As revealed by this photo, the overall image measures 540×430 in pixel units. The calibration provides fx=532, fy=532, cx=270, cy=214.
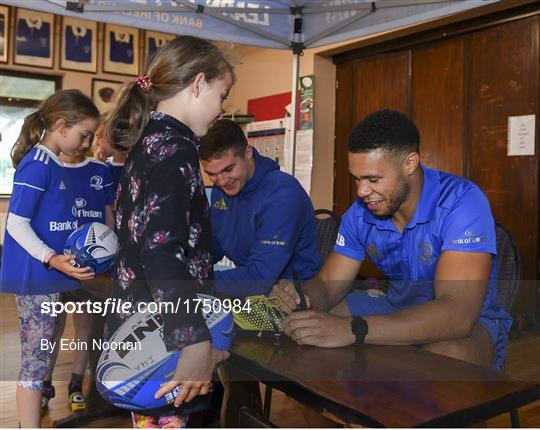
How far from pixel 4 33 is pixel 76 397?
15.4 feet

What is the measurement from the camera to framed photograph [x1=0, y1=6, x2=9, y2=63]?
225 inches

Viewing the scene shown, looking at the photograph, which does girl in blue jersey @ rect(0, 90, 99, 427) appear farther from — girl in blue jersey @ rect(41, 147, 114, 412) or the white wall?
the white wall

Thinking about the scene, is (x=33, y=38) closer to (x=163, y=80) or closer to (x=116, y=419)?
(x=116, y=419)

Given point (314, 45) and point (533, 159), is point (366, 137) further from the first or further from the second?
point (533, 159)

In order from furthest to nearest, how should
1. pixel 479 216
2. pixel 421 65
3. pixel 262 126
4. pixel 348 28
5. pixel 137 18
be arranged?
pixel 262 126, pixel 421 65, pixel 348 28, pixel 137 18, pixel 479 216

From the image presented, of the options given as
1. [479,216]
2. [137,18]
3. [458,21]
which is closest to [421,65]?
[458,21]

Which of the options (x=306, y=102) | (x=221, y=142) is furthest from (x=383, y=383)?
(x=306, y=102)

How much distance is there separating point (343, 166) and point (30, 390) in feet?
12.5

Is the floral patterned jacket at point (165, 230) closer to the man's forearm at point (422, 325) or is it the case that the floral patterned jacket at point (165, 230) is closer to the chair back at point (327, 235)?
the man's forearm at point (422, 325)

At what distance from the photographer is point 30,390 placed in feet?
6.35

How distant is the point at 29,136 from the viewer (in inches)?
89.5

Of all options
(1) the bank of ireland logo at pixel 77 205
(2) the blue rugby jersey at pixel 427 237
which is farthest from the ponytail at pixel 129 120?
(1) the bank of ireland logo at pixel 77 205

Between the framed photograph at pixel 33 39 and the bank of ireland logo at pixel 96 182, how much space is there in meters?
4.23

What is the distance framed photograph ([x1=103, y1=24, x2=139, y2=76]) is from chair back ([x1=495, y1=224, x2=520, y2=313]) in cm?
556
